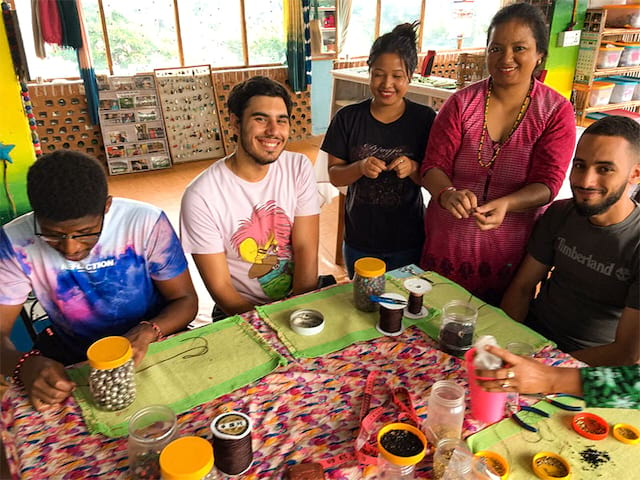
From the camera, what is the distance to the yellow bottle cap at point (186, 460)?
2.92ft

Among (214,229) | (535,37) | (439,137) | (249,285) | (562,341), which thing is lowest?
(562,341)

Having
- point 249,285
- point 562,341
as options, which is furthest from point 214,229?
point 562,341

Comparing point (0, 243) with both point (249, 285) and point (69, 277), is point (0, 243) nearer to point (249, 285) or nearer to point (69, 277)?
point (69, 277)

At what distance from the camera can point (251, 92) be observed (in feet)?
5.82

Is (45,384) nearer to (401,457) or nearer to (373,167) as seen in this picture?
(401,457)

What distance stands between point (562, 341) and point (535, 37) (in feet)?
3.55

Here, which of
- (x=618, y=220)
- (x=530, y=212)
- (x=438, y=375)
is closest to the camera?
(x=438, y=375)

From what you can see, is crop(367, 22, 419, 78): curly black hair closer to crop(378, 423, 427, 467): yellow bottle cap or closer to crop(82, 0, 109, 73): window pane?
crop(378, 423, 427, 467): yellow bottle cap

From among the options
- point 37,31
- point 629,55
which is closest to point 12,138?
point 37,31

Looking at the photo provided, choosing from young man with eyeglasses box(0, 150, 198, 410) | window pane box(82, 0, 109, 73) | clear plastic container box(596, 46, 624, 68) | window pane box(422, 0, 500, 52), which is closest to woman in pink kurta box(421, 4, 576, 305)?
young man with eyeglasses box(0, 150, 198, 410)

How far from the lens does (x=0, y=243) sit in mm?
1460

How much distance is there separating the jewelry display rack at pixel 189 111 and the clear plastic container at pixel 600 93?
459 centimetres

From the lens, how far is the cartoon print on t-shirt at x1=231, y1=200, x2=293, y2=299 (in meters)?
1.86

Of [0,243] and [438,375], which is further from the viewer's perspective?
[0,243]
